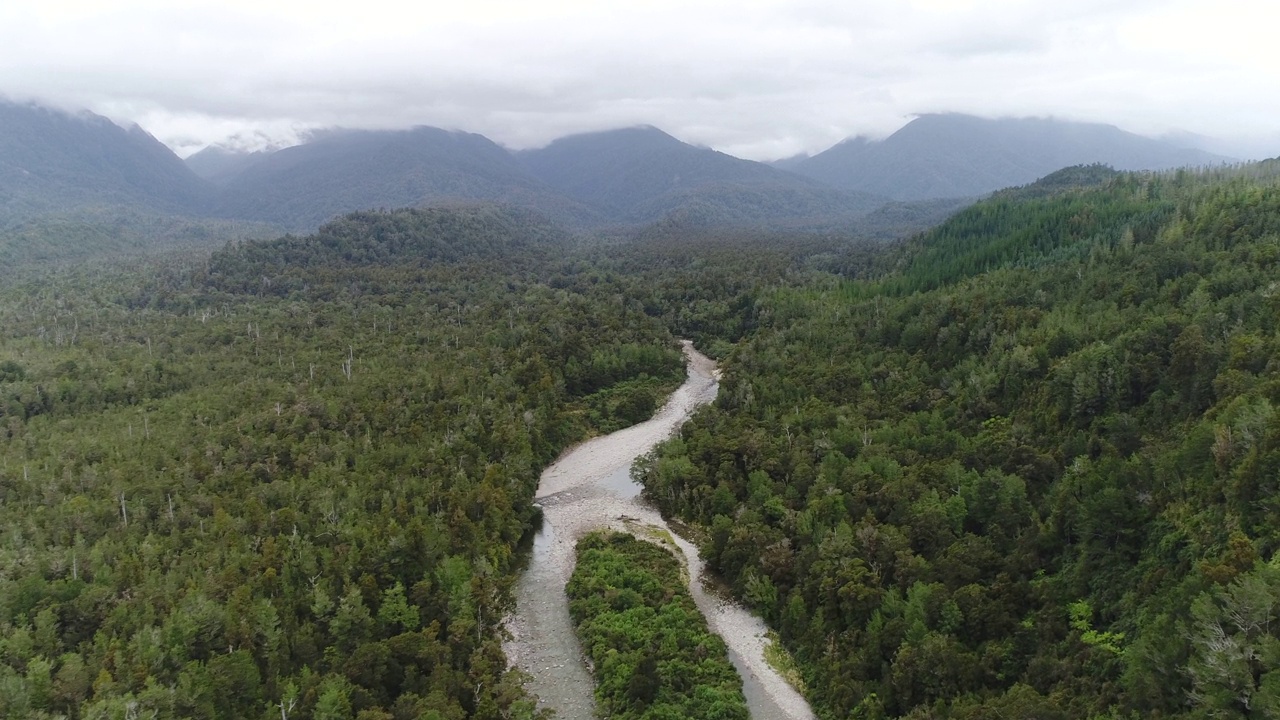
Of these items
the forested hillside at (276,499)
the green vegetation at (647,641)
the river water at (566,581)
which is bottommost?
the river water at (566,581)

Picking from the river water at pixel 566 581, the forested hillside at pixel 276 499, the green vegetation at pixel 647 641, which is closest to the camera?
the forested hillside at pixel 276 499

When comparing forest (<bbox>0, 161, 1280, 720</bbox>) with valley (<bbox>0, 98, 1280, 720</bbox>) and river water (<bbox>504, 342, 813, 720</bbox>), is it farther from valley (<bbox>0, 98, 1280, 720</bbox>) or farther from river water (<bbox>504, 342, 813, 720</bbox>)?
river water (<bbox>504, 342, 813, 720</bbox>)

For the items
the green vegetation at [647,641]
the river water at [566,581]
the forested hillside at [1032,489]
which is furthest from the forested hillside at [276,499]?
the forested hillside at [1032,489]

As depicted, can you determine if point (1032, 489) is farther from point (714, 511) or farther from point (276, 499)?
A: point (276, 499)

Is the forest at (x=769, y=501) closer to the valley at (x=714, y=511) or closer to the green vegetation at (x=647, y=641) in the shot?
the valley at (x=714, y=511)

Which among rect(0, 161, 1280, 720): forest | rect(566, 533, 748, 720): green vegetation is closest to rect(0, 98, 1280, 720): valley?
rect(0, 161, 1280, 720): forest

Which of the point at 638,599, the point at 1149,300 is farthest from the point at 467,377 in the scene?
the point at 1149,300

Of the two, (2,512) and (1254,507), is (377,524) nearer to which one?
(2,512)

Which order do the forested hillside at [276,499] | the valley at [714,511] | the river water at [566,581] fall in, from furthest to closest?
the river water at [566,581]
the forested hillside at [276,499]
the valley at [714,511]
